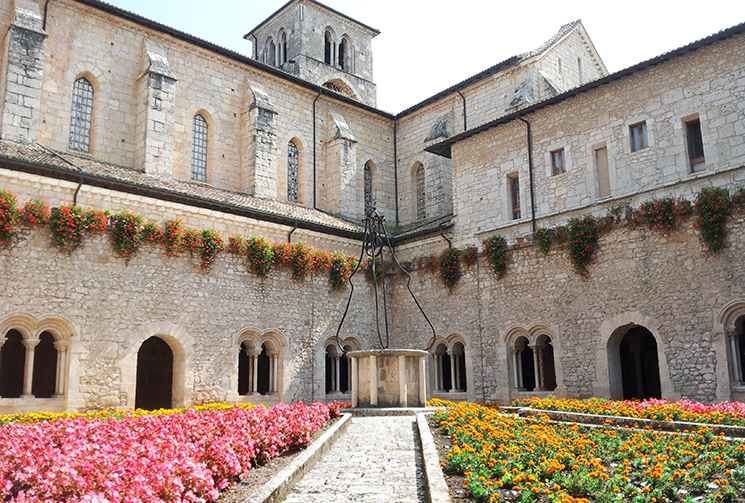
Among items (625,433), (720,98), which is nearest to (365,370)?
(625,433)

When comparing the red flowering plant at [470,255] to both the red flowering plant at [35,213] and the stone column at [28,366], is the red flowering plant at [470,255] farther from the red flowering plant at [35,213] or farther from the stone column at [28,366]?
the stone column at [28,366]

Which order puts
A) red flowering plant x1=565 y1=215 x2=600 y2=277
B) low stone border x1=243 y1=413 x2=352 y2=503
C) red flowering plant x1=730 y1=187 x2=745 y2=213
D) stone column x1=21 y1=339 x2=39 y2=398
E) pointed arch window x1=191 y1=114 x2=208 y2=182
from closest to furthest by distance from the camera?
low stone border x1=243 y1=413 x2=352 y2=503 < red flowering plant x1=730 y1=187 x2=745 y2=213 < stone column x1=21 y1=339 x2=39 y2=398 < red flowering plant x1=565 y1=215 x2=600 y2=277 < pointed arch window x1=191 y1=114 x2=208 y2=182

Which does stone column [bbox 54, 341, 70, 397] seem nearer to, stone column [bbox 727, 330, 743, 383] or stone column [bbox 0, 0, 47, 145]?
stone column [bbox 0, 0, 47, 145]

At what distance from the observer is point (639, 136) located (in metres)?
19.0

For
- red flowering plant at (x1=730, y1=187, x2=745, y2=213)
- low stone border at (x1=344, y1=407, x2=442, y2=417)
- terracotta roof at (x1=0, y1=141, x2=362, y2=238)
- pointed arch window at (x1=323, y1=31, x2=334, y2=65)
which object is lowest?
low stone border at (x1=344, y1=407, x2=442, y2=417)

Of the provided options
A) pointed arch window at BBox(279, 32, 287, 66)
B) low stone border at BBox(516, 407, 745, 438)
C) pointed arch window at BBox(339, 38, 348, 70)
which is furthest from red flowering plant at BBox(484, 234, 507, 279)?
pointed arch window at BBox(279, 32, 287, 66)

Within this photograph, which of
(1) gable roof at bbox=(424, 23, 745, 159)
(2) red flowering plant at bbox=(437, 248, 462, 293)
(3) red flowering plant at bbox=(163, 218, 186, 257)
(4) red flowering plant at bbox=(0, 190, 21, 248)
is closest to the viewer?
(4) red flowering plant at bbox=(0, 190, 21, 248)

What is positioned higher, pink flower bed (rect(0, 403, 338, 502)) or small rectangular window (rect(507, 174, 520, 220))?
small rectangular window (rect(507, 174, 520, 220))

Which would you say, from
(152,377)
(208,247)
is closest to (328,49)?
(208,247)

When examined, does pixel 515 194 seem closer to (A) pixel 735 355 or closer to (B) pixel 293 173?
(A) pixel 735 355

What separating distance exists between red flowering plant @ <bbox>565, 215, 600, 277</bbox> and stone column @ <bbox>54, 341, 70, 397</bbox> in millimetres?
13898

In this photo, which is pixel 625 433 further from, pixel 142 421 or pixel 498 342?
pixel 498 342

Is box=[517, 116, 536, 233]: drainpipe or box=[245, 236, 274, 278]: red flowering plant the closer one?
box=[245, 236, 274, 278]: red flowering plant

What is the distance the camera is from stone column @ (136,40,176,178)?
2238 centimetres
